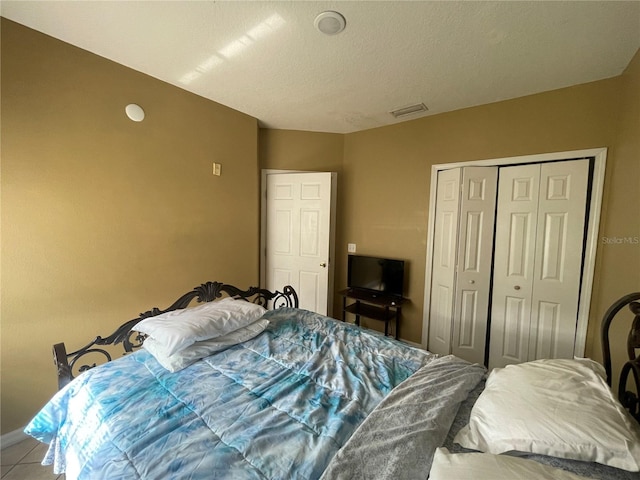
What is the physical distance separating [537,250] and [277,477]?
273cm

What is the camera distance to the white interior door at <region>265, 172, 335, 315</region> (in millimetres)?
3242

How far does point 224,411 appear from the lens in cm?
105

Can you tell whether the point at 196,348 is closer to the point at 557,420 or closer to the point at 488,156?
the point at 557,420

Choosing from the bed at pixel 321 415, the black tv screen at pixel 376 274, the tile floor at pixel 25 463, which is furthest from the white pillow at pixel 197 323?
the black tv screen at pixel 376 274

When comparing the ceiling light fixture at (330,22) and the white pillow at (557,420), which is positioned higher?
the ceiling light fixture at (330,22)

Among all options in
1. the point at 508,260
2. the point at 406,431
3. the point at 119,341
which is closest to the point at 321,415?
the point at 406,431

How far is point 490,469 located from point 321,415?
0.57 metres

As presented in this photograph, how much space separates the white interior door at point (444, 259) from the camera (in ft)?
8.91

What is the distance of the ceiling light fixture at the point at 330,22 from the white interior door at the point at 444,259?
5.91 feet

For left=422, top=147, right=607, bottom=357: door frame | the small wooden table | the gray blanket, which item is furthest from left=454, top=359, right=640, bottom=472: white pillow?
the small wooden table

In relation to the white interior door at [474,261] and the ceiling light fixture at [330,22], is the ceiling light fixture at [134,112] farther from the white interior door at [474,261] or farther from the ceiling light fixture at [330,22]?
the white interior door at [474,261]

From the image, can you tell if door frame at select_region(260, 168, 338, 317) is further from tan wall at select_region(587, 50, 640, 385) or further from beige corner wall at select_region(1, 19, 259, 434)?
tan wall at select_region(587, 50, 640, 385)

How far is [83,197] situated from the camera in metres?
1.90

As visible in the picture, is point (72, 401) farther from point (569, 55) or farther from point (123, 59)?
point (569, 55)
